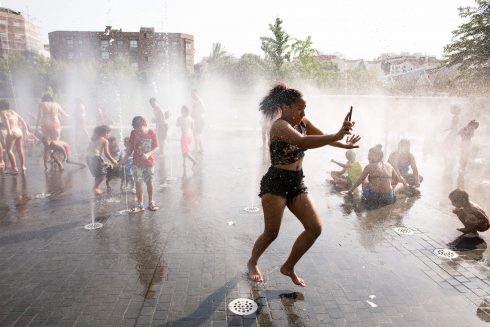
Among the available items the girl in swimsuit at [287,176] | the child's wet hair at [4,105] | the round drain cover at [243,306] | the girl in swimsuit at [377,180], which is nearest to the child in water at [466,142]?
the girl in swimsuit at [377,180]

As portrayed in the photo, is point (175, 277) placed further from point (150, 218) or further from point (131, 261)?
point (150, 218)

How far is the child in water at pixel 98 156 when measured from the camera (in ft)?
25.7

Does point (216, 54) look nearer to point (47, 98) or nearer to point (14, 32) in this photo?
point (14, 32)

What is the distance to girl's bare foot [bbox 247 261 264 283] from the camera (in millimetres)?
4074

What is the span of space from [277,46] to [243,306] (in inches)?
1367

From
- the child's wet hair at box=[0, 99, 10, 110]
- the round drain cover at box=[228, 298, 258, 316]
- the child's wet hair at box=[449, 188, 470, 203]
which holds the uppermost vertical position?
the child's wet hair at box=[0, 99, 10, 110]

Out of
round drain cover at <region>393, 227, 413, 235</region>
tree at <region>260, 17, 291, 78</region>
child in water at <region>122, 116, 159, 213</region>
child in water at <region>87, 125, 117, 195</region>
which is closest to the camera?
round drain cover at <region>393, 227, 413, 235</region>

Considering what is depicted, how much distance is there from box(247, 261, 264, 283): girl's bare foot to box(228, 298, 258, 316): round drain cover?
36 centimetres

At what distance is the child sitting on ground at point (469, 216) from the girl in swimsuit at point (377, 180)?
148cm

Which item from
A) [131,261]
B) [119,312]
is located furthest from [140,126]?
[119,312]

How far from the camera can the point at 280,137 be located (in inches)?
140

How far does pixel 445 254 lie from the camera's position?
4.89m

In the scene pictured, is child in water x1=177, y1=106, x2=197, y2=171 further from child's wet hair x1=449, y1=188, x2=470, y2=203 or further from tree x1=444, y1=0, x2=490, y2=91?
tree x1=444, y1=0, x2=490, y2=91

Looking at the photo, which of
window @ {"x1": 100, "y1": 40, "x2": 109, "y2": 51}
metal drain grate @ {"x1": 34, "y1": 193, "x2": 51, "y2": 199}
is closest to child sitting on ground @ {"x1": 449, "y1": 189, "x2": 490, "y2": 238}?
metal drain grate @ {"x1": 34, "y1": 193, "x2": 51, "y2": 199}
